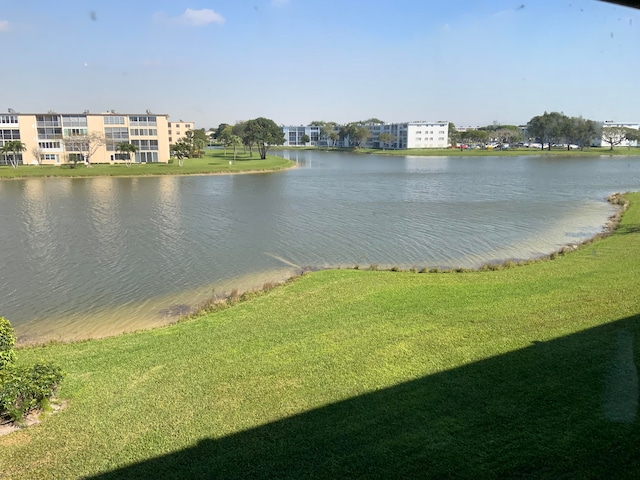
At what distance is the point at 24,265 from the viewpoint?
17.9 meters

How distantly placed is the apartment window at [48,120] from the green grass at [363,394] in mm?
66848

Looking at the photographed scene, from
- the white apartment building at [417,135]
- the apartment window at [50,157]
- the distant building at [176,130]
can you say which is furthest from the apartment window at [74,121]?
the white apartment building at [417,135]

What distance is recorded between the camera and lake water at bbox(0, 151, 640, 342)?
561 inches

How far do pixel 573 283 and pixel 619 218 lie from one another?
17.4 m

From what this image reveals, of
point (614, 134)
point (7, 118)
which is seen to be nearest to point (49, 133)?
point (7, 118)

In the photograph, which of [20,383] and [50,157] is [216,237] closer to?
[20,383]

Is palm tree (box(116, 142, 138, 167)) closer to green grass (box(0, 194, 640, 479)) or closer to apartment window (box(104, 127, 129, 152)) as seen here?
apartment window (box(104, 127, 129, 152))

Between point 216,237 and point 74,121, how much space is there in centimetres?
5438

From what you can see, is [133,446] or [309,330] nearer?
[133,446]

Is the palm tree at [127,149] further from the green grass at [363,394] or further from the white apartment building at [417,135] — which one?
the white apartment building at [417,135]

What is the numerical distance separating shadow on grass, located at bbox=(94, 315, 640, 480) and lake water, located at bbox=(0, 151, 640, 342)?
298 inches

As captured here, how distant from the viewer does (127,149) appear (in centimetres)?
6475

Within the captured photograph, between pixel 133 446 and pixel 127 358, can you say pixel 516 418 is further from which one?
pixel 127 358

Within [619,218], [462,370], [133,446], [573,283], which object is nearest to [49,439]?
[133,446]
